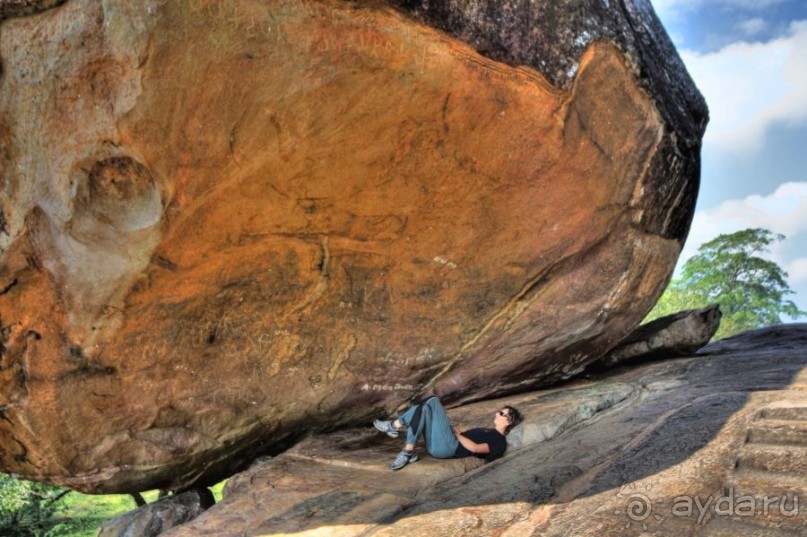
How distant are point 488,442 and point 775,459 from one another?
87.9 inches

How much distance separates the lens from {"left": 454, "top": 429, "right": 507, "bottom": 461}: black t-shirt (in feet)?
16.6

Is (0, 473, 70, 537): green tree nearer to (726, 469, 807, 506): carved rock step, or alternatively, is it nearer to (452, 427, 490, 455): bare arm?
(452, 427, 490, 455): bare arm

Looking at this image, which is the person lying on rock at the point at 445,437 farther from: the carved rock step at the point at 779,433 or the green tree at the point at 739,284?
the green tree at the point at 739,284

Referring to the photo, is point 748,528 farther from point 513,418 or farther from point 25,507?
point 25,507

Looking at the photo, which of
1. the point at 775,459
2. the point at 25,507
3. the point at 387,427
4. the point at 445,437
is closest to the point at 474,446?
the point at 445,437

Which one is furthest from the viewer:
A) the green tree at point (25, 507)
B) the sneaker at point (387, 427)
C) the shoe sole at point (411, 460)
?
the green tree at point (25, 507)

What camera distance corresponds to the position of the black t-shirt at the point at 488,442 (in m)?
5.05

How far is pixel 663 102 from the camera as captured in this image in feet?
16.6

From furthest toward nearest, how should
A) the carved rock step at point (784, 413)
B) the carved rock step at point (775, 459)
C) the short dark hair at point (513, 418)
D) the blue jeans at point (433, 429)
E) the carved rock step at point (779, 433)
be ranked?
the short dark hair at point (513, 418) < the blue jeans at point (433, 429) < the carved rock step at point (784, 413) < the carved rock step at point (779, 433) < the carved rock step at point (775, 459)

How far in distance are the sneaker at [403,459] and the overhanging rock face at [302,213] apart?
109 centimetres

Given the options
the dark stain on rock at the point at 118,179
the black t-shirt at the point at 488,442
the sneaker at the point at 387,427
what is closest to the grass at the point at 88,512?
the sneaker at the point at 387,427

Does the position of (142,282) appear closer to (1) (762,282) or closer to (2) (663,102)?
(2) (663,102)

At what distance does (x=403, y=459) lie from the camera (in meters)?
5.00

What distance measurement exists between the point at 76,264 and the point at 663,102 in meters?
5.35
